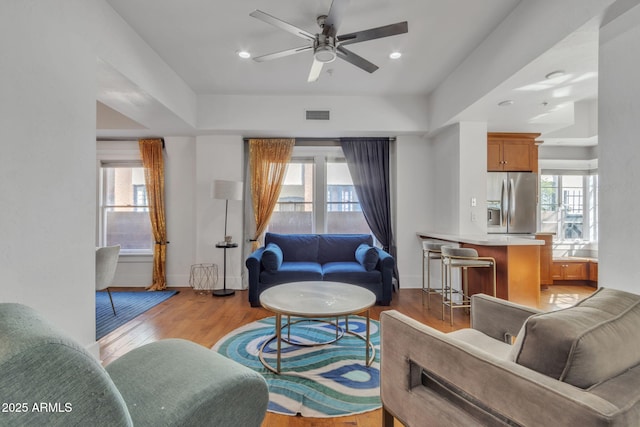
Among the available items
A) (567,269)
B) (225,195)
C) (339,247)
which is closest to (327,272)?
(339,247)

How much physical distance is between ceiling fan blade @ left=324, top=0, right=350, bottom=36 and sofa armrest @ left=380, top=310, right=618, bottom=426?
1980mm

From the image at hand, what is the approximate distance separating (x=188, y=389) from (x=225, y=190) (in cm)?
327

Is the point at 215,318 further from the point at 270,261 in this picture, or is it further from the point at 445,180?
the point at 445,180

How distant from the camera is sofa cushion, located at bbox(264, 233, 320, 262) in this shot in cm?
421

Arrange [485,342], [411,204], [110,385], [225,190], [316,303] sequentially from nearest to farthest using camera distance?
[110,385] < [485,342] < [316,303] < [225,190] < [411,204]

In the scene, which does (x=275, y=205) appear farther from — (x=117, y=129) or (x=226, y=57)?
(x=117, y=129)

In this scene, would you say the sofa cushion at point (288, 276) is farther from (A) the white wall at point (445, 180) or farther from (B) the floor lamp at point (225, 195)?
(A) the white wall at point (445, 180)

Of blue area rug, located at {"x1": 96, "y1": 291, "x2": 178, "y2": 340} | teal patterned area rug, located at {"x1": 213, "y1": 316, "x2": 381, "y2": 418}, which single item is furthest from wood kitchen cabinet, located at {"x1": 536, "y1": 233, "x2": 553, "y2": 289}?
blue area rug, located at {"x1": 96, "y1": 291, "x2": 178, "y2": 340}

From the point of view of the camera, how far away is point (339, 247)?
169 inches

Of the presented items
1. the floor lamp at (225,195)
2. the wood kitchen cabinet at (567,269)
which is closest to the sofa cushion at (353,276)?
the floor lamp at (225,195)

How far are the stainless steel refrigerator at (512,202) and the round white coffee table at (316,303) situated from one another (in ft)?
9.41

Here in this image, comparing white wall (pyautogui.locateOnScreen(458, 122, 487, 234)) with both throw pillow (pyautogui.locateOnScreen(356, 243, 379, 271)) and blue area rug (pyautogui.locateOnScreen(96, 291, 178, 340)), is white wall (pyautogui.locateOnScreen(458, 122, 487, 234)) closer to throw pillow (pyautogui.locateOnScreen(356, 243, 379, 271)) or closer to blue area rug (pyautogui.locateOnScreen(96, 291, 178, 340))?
throw pillow (pyautogui.locateOnScreen(356, 243, 379, 271))

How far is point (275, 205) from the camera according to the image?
466 cm

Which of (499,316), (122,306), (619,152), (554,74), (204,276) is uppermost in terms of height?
(554,74)
